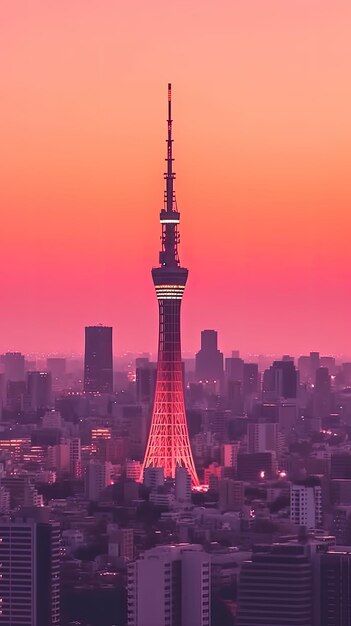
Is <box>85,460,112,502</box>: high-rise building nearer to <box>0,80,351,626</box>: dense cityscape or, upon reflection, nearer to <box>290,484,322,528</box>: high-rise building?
<box>0,80,351,626</box>: dense cityscape

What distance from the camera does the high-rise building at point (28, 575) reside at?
40.5m

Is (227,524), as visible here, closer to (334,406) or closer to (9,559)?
(9,559)

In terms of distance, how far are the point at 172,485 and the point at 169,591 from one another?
76.3 ft

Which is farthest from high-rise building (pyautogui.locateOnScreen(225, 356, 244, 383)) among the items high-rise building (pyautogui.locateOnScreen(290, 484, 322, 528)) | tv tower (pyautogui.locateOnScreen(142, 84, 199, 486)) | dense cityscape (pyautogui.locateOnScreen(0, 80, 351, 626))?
high-rise building (pyautogui.locateOnScreen(290, 484, 322, 528))

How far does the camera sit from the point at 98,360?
80.1 metres

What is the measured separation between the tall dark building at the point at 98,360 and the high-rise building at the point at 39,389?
104 cm

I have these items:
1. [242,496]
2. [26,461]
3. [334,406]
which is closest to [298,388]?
[334,406]

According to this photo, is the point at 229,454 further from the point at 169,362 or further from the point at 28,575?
the point at 28,575

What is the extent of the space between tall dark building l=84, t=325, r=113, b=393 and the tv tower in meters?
12.1

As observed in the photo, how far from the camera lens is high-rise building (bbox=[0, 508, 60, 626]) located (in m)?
40.5

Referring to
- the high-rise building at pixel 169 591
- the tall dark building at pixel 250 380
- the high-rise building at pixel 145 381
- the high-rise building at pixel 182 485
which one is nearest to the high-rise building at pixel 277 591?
the high-rise building at pixel 169 591

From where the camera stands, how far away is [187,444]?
6425cm

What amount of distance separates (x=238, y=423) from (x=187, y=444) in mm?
11740

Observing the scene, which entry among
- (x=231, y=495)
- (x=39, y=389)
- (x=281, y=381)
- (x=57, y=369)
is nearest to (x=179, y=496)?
(x=231, y=495)
